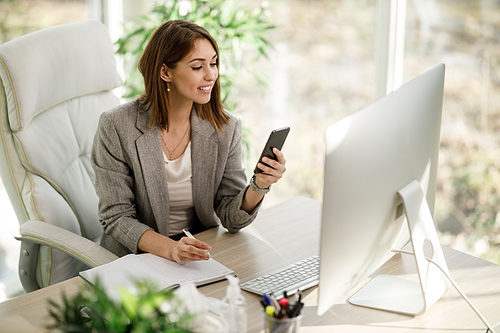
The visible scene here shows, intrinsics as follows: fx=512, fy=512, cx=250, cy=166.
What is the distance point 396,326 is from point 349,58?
2222mm

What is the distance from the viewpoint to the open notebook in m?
1.20

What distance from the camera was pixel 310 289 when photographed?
49.1 inches

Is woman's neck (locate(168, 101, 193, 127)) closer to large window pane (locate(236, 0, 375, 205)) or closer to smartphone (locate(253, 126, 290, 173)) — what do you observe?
smartphone (locate(253, 126, 290, 173))

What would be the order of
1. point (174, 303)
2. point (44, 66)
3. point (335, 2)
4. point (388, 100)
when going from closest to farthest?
point (174, 303)
point (388, 100)
point (44, 66)
point (335, 2)

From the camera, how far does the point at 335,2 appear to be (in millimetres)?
2986

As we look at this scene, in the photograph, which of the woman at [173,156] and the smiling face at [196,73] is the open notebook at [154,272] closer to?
the woman at [173,156]

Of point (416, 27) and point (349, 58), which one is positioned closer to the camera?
point (416, 27)

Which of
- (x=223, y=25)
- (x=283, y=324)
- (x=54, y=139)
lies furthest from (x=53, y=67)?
(x=283, y=324)

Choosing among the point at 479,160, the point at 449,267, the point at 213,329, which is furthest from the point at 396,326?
the point at 479,160

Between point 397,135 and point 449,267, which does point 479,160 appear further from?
point 397,135

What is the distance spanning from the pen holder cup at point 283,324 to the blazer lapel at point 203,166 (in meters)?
0.74

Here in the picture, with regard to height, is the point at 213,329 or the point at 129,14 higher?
the point at 129,14

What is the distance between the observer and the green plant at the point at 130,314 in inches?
30.4

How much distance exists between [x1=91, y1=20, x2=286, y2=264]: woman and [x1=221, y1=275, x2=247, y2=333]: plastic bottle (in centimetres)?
51
